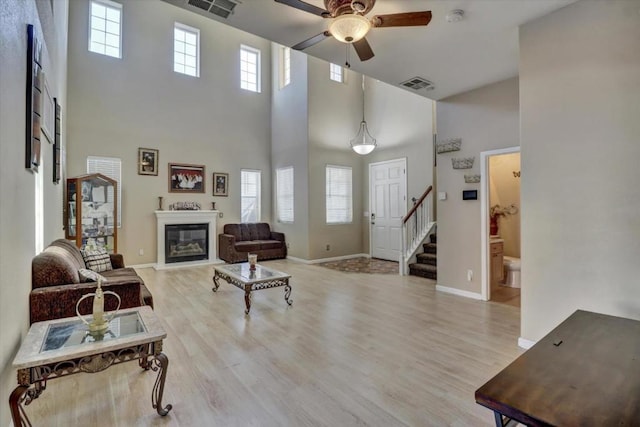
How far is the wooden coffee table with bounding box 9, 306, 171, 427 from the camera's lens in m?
1.56

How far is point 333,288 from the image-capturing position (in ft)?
16.6

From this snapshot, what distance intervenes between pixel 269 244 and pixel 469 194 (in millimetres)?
4756

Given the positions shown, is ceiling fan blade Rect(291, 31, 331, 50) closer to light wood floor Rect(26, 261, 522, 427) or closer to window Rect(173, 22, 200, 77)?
light wood floor Rect(26, 261, 522, 427)

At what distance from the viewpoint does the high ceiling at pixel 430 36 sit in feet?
8.50

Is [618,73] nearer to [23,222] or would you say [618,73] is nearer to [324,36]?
[324,36]

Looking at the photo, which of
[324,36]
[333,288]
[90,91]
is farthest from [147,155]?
[324,36]

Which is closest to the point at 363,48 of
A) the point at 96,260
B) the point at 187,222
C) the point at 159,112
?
the point at 96,260

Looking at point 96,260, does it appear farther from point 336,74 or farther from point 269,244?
point 336,74

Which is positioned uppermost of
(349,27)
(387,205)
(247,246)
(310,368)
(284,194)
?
(349,27)

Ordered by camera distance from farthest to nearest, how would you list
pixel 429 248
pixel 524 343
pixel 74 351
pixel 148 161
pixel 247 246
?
pixel 247 246
pixel 148 161
pixel 429 248
pixel 524 343
pixel 74 351

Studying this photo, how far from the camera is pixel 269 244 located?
7629mm

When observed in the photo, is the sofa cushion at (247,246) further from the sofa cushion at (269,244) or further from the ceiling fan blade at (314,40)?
the ceiling fan blade at (314,40)

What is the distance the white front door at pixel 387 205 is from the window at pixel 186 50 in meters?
5.04

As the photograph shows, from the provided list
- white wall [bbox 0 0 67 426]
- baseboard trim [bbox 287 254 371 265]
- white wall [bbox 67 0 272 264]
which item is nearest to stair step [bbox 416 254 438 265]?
baseboard trim [bbox 287 254 371 265]
